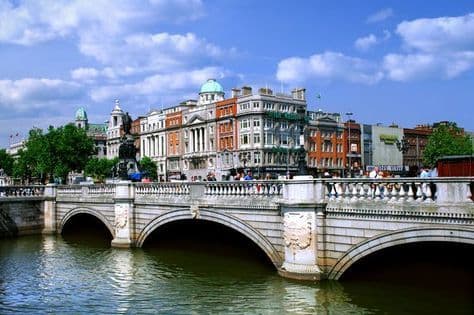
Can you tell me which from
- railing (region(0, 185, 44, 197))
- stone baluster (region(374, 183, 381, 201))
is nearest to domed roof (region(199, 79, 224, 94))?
railing (region(0, 185, 44, 197))

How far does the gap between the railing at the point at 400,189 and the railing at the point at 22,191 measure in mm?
26716

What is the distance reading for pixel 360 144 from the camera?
105 metres

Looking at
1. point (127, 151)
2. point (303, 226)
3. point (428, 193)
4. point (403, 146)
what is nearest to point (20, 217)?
point (127, 151)

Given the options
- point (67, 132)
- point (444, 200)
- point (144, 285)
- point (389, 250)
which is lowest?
point (144, 285)

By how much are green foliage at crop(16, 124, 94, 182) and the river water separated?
2052 inches

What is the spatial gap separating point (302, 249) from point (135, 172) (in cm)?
1734

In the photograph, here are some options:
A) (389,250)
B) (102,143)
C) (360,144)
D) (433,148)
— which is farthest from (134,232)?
(102,143)

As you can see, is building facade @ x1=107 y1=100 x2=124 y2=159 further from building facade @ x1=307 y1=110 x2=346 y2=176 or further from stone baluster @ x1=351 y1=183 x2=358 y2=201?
stone baluster @ x1=351 y1=183 x2=358 y2=201

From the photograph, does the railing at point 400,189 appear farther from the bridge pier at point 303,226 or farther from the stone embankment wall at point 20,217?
the stone embankment wall at point 20,217

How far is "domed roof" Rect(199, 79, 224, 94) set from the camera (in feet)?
355

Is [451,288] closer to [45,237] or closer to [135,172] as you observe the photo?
[135,172]

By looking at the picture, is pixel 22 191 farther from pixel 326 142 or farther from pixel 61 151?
pixel 326 142

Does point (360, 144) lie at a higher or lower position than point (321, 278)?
higher

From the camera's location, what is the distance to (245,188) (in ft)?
75.6
